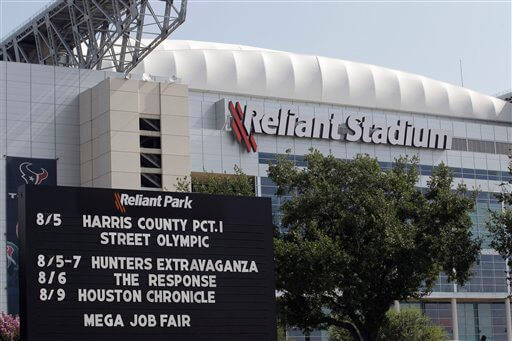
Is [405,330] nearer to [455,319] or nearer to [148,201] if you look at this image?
[455,319]

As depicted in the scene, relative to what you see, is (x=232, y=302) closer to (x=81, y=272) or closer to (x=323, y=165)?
(x=81, y=272)

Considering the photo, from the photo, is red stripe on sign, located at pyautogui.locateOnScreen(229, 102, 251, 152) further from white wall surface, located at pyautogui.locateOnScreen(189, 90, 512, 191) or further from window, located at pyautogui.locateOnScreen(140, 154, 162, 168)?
window, located at pyautogui.locateOnScreen(140, 154, 162, 168)

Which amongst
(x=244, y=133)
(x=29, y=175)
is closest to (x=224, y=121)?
(x=244, y=133)

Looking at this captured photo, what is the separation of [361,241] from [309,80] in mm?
44704

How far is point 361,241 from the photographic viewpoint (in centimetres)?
4612

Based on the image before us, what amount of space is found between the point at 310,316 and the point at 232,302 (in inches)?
807

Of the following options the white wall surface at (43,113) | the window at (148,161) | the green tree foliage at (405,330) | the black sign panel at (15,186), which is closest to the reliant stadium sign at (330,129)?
the window at (148,161)

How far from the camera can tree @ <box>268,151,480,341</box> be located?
4538cm

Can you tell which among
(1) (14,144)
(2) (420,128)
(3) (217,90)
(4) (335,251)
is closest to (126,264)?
(4) (335,251)

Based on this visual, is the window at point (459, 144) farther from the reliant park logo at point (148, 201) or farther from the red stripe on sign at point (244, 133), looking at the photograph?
the reliant park logo at point (148, 201)

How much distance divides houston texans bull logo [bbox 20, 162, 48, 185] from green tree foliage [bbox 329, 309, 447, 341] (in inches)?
812

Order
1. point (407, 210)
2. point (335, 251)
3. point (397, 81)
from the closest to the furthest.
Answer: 1. point (335, 251)
2. point (407, 210)
3. point (397, 81)

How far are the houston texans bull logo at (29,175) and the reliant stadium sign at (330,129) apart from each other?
623 inches

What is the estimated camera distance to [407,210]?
Answer: 47.7 m
